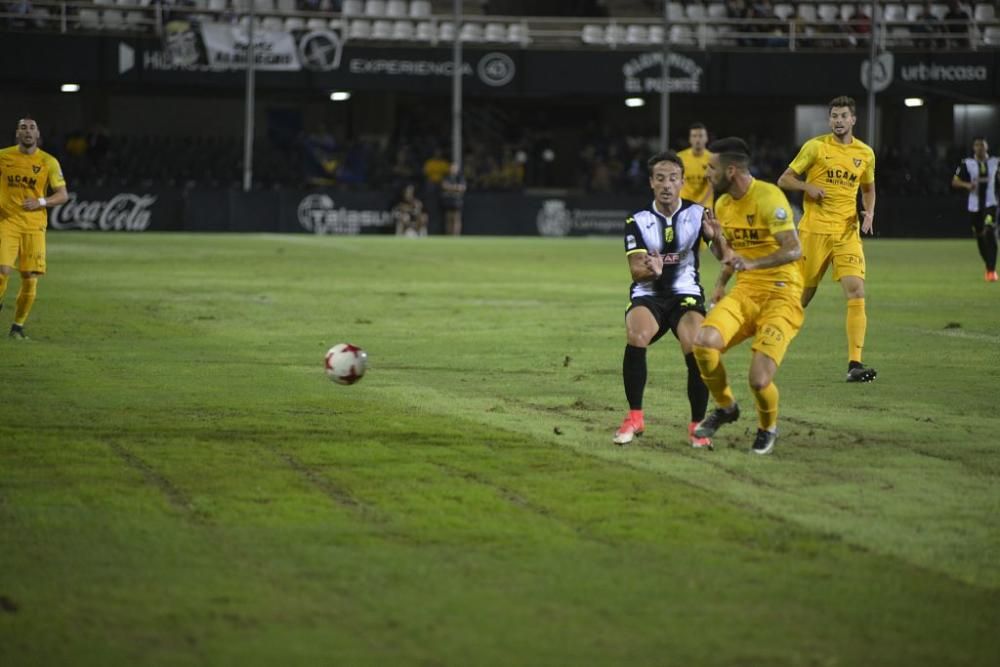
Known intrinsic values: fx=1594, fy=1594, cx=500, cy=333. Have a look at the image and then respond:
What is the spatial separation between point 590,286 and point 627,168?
23.9m

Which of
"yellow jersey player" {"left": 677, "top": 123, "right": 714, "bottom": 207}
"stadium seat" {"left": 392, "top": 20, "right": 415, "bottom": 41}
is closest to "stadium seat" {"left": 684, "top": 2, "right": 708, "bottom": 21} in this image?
"stadium seat" {"left": 392, "top": 20, "right": 415, "bottom": 41}

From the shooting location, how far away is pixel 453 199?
45375 millimetres

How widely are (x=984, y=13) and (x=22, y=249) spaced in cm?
3999

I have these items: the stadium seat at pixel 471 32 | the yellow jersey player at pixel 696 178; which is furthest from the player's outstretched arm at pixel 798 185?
the stadium seat at pixel 471 32

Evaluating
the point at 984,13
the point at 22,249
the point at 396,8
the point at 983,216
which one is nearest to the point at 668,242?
the point at 22,249

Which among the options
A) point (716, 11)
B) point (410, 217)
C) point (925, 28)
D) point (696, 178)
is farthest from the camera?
point (716, 11)

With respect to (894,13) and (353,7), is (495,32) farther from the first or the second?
(894,13)

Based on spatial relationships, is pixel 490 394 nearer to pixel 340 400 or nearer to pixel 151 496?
pixel 340 400

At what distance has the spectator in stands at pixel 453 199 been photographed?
45.0 meters

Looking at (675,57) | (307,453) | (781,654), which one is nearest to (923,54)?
(675,57)

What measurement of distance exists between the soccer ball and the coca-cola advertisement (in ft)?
109

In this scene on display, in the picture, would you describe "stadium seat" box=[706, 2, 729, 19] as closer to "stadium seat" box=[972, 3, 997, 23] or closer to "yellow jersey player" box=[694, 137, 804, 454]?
"stadium seat" box=[972, 3, 997, 23]

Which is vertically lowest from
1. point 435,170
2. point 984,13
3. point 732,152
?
point 732,152

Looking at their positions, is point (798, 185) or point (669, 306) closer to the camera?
point (669, 306)
